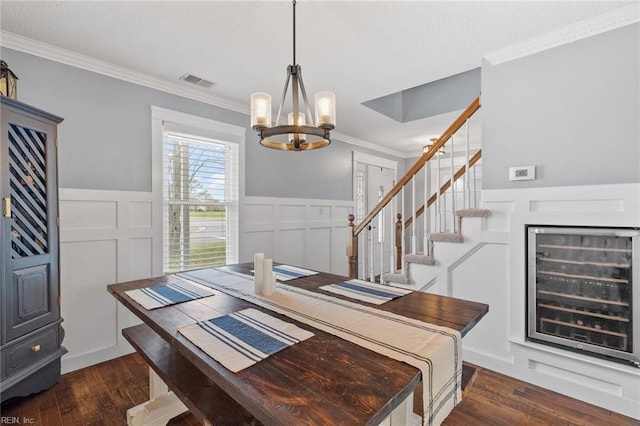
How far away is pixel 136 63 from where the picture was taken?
8.41ft

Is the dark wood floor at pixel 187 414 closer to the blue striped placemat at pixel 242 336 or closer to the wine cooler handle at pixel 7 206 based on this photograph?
the blue striped placemat at pixel 242 336

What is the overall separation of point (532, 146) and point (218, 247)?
3017mm

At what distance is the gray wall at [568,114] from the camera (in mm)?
1963

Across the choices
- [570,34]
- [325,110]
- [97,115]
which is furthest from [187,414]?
[570,34]

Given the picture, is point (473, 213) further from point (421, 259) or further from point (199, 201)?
point (199, 201)

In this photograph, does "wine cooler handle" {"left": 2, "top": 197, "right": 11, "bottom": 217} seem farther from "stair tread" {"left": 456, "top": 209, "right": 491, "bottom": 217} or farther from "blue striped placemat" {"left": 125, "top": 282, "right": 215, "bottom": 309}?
"stair tread" {"left": 456, "top": 209, "right": 491, "bottom": 217}

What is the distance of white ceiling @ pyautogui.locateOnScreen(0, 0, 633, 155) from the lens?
1897mm

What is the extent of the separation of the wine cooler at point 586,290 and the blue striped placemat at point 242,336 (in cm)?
197

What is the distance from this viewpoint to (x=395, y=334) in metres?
1.17

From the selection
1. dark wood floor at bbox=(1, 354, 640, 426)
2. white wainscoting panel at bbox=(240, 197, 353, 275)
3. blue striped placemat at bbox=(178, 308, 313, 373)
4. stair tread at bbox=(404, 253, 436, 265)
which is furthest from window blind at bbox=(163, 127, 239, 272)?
blue striped placemat at bbox=(178, 308, 313, 373)

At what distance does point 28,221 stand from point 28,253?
21 centimetres

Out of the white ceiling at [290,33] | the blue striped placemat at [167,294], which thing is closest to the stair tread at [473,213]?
the white ceiling at [290,33]

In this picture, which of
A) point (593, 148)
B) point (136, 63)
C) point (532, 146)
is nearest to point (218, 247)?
point (136, 63)

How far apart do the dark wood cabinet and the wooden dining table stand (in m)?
0.71
